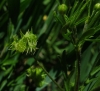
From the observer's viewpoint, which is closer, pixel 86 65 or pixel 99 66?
pixel 99 66

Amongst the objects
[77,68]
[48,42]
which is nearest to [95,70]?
[77,68]

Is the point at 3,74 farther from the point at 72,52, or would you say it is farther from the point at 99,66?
the point at 99,66

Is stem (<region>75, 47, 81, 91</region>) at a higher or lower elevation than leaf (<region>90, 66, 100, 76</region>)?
higher

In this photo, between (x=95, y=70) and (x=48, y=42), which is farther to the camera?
(x=48, y=42)

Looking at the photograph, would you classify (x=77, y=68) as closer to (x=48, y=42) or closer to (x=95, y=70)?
(x=95, y=70)

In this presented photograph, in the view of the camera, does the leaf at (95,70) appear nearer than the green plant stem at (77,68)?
No

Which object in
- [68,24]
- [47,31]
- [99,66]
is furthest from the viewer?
[47,31]

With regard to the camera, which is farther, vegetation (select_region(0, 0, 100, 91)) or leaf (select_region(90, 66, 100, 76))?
leaf (select_region(90, 66, 100, 76))

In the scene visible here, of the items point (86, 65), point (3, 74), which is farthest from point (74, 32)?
point (86, 65)
